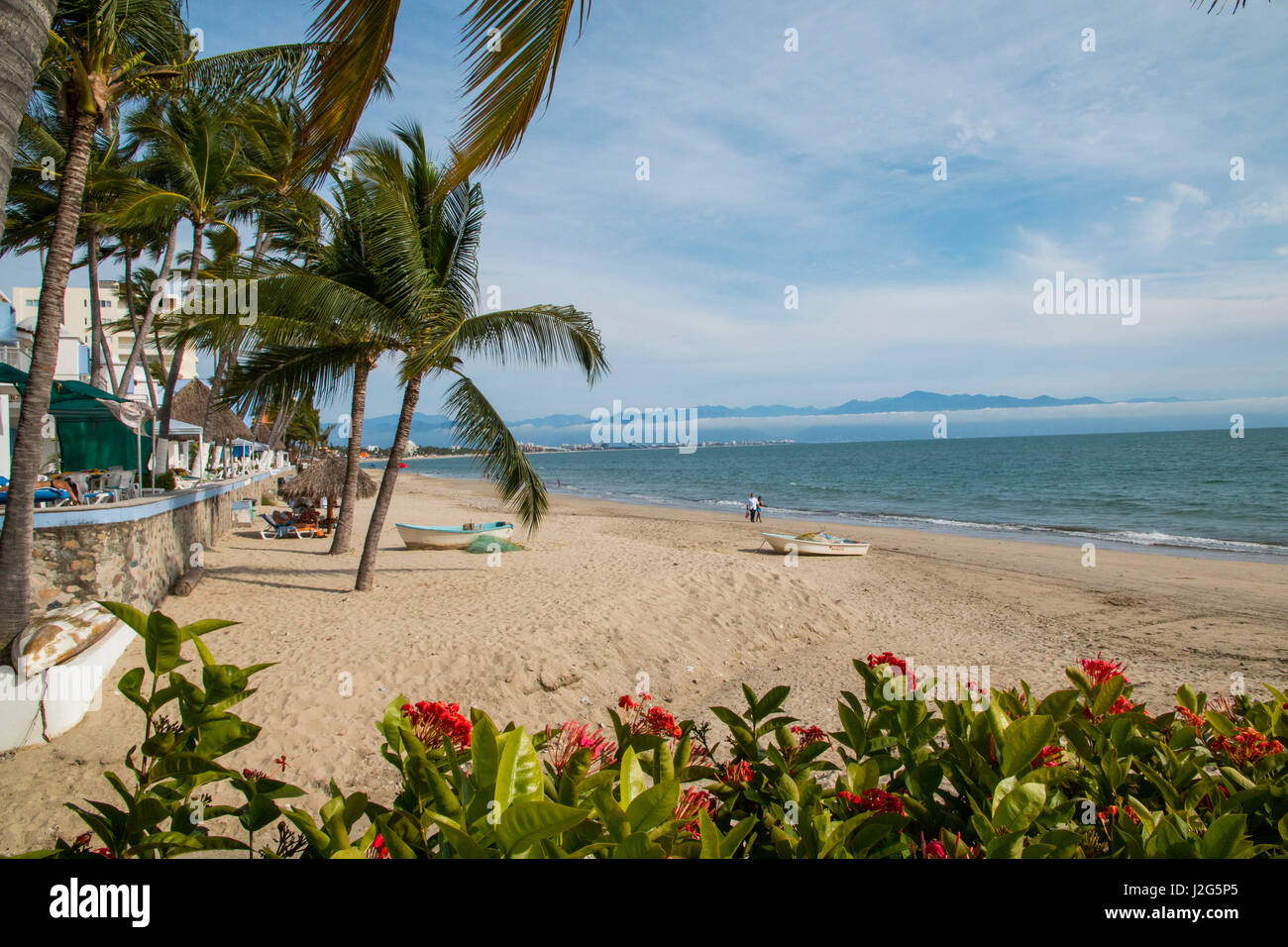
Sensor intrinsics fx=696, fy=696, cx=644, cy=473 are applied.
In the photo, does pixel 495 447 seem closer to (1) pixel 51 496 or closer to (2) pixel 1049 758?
(1) pixel 51 496

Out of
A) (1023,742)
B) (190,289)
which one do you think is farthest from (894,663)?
(190,289)

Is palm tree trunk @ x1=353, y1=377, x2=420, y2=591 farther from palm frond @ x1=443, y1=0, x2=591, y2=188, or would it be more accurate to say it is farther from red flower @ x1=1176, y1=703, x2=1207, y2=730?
red flower @ x1=1176, y1=703, x2=1207, y2=730

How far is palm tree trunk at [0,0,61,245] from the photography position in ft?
Answer: 7.44

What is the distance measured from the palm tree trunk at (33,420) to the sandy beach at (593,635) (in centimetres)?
106

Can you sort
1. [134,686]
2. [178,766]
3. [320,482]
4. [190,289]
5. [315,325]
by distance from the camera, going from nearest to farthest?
1. [178,766]
2. [134,686]
3. [315,325]
4. [190,289]
5. [320,482]

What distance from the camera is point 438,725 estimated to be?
175 cm

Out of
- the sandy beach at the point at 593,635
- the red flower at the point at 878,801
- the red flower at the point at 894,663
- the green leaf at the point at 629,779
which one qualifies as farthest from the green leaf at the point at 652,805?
the sandy beach at the point at 593,635

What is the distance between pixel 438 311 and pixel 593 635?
185 inches

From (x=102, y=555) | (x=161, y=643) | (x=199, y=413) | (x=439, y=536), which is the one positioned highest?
(x=199, y=413)

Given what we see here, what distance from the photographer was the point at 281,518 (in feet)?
53.2
